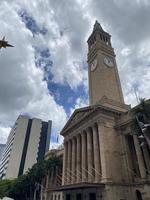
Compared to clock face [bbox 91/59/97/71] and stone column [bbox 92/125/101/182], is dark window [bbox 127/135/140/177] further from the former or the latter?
clock face [bbox 91/59/97/71]

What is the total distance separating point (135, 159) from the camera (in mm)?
29750

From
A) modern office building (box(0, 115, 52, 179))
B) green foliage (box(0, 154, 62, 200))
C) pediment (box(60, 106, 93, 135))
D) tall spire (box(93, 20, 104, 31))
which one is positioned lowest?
green foliage (box(0, 154, 62, 200))

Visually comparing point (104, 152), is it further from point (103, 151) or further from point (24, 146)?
point (24, 146)

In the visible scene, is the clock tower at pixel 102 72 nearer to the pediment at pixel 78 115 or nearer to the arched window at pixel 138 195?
the pediment at pixel 78 115

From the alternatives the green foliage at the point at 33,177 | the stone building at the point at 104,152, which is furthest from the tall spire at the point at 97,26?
the green foliage at the point at 33,177

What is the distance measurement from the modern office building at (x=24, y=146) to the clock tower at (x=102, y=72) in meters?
69.7

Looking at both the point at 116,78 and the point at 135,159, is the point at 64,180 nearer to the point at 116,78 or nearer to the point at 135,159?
the point at 135,159

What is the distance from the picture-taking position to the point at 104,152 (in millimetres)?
28562

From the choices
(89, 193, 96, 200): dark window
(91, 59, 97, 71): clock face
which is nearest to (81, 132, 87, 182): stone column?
(89, 193, 96, 200): dark window

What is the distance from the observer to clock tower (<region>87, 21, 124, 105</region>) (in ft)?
142

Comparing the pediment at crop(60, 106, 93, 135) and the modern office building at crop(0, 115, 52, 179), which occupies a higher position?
the modern office building at crop(0, 115, 52, 179)

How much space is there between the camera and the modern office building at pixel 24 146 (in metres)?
95.2


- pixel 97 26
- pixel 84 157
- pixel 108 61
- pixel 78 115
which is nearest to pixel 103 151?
pixel 84 157

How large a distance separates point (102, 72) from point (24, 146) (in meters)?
76.7
